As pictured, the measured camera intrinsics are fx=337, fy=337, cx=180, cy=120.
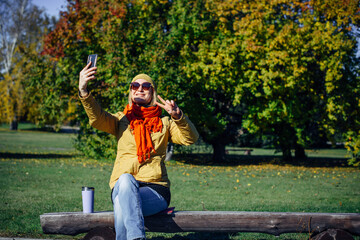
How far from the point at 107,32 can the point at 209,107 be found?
220 inches

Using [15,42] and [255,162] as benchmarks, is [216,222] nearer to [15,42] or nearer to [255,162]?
[255,162]

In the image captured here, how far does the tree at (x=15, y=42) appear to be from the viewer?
3834cm

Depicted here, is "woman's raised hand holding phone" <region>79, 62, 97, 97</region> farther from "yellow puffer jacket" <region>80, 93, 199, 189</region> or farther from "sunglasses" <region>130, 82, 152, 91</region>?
"sunglasses" <region>130, 82, 152, 91</region>

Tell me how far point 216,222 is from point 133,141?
4.23 ft

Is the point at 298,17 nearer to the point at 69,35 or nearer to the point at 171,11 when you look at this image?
the point at 171,11

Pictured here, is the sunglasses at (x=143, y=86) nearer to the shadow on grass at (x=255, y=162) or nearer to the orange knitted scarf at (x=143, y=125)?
the orange knitted scarf at (x=143, y=125)

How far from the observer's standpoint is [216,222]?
12.3 feet

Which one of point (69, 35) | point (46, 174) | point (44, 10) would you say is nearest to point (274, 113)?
point (46, 174)

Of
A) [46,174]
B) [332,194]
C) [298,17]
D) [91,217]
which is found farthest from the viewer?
[298,17]

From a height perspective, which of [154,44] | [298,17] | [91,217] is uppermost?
[298,17]

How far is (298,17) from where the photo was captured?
47.4 feet

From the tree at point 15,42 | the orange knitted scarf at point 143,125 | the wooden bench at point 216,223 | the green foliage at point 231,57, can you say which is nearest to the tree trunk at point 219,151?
the green foliage at point 231,57

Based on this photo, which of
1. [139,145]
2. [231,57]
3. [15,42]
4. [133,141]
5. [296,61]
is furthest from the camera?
[15,42]

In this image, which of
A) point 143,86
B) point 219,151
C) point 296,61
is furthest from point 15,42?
point 143,86
